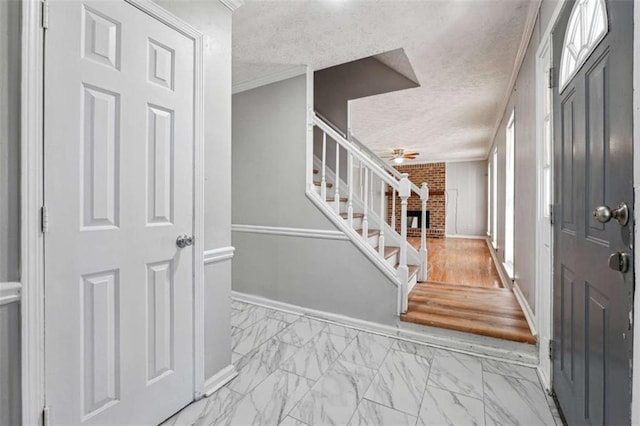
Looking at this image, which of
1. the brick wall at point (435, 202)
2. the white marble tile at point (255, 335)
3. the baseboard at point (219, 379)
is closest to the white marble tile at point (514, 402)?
the baseboard at point (219, 379)

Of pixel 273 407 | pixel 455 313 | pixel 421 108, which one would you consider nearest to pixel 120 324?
pixel 273 407

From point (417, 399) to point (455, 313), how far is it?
3.26 ft

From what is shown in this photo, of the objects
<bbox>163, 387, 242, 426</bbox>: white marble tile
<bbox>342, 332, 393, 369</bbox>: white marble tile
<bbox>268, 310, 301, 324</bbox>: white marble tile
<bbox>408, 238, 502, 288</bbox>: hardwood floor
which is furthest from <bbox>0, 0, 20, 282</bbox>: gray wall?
<bbox>408, 238, 502, 288</bbox>: hardwood floor

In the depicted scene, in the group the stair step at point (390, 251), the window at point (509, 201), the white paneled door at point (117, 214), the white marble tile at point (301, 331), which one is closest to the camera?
the white paneled door at point (117, 214)

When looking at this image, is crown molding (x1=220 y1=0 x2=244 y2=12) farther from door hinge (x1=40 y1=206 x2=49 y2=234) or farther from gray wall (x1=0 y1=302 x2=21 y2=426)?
gray wall (x1=0 y1=302 x2=21 y2=426)

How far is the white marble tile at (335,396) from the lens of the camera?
1459 mm

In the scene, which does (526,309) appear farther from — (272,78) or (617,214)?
(272,78)

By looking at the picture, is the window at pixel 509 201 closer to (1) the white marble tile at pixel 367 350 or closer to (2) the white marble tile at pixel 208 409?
(1) the white marble tile at pixel 367 350

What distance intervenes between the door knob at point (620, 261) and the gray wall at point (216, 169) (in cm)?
172

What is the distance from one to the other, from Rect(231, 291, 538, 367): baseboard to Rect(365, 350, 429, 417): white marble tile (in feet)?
0.84

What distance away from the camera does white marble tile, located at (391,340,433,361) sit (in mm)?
2078

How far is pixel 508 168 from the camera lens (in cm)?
369

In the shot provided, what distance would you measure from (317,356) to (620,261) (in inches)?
68.4

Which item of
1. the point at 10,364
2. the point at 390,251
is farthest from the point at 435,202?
the point at 10,364
